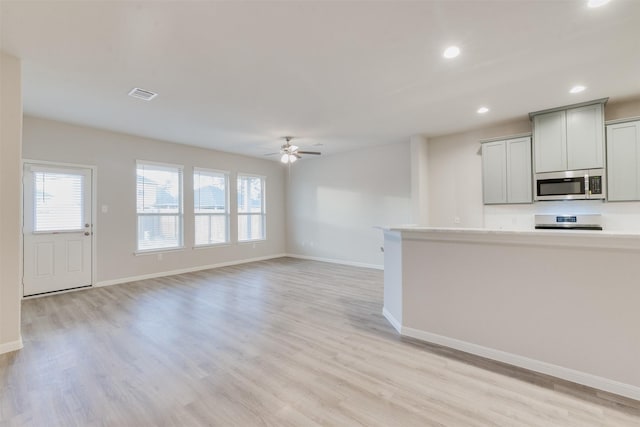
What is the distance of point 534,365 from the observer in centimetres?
233

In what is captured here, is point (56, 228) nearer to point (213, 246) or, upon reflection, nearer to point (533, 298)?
point (213, 246)

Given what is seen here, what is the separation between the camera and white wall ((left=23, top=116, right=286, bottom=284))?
475 cm

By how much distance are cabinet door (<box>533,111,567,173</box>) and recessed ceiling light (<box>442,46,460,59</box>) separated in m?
2.60

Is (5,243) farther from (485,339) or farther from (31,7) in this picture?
(485,339)

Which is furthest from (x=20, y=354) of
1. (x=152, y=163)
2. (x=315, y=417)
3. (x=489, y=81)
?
(x=489, y=81)

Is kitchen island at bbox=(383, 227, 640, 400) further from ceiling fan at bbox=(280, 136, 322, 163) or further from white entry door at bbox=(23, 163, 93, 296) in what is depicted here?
white entry door at bbox=(23, 163, 93, 296)

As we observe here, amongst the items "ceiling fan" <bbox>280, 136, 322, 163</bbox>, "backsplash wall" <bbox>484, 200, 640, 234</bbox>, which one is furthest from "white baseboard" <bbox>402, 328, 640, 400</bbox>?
"ceiling fan" <bbox>280, 136, 322, 163</bbox>

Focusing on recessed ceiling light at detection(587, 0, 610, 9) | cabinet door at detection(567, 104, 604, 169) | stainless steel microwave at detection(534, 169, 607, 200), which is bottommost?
stainless steel microwave at detection(534, 169, 607, 200)

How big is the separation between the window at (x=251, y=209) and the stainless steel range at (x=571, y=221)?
253 inches

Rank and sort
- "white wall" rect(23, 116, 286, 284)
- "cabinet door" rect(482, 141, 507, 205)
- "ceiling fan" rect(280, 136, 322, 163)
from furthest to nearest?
"ceiling fan" rect(280, 136, 322, 163) < "cabinet door" rect(482, 141, 507, 205) < "white wall" rect(23, 116, 286, 284)

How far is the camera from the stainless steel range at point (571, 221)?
4.25 metres

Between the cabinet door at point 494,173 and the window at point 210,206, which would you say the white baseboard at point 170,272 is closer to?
the window at point 210,206

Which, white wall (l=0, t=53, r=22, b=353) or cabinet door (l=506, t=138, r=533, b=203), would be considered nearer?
white wall (l=0, t=53, r=22, b=353)

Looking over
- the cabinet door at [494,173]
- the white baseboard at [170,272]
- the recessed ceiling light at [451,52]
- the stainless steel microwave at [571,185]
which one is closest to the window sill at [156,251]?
the white baseboard at [170,272]
